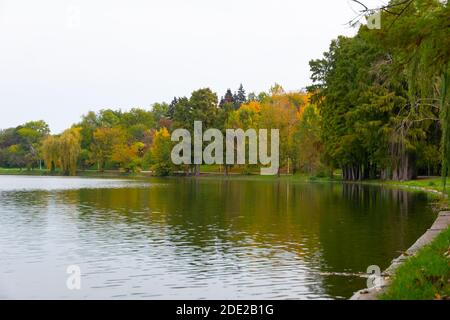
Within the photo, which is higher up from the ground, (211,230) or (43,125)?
(43,125)

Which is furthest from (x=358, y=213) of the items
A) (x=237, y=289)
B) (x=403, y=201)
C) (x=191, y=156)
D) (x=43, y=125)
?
(x=43, y=125)

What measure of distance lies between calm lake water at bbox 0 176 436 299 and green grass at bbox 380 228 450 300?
4.17 feet

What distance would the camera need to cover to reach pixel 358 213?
26.7 metres

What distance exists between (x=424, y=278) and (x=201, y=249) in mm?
7979

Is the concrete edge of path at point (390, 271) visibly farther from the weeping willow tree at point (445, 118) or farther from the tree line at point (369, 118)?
the tree line at point (369, 118)

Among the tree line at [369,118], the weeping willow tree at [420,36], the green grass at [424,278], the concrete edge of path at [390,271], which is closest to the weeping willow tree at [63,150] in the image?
the tree line at [369,118]

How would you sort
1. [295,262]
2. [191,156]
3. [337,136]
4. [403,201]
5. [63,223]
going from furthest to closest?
[191,156]
[337,136]
[403,201]
[63,223]
[295,262]

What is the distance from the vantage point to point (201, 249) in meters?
16.4

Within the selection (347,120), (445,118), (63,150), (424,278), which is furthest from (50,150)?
(424,278)

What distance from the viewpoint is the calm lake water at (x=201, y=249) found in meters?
11.6

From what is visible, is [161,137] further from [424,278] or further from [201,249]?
[424,278]

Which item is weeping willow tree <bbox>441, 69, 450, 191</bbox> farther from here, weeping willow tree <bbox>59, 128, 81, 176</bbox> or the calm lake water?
weeping willow tree <bbox>59, 128, 81, 176</bbox>

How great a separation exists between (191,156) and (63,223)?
6878 centimetres
